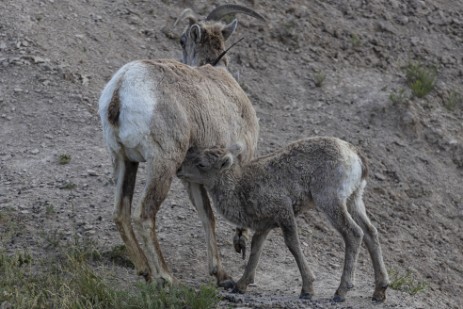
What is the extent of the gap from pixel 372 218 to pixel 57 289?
4.50 meters

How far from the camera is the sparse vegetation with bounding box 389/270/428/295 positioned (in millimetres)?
8781

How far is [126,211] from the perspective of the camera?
27.0ft

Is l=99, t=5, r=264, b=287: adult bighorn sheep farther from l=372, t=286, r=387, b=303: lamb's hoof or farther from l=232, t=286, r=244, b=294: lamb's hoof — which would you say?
l=372, t=286, r=387, b=303: lamb's hoof

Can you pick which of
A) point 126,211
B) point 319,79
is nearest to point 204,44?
point 126,211

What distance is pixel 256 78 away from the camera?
1336cm

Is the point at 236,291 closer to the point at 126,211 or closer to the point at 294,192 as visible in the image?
the point at 294,192

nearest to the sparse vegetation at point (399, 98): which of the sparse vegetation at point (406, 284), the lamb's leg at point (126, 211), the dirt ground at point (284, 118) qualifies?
the dirt ground at point (284, 118)

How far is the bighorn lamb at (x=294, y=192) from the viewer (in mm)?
7961

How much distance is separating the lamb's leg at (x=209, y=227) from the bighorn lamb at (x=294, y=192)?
1.23ft

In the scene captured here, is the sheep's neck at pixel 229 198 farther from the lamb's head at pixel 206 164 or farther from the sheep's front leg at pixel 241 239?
the sheep's front leg at pixel 241 239

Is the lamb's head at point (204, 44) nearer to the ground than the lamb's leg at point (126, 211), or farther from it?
farther from it

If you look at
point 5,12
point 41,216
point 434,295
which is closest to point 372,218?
point 434,295

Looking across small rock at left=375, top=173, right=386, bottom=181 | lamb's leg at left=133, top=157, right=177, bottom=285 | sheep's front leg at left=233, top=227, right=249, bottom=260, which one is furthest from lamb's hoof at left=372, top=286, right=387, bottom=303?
small rock at left=375, top=173, right=386, bottom=181

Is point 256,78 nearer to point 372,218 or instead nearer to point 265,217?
point 372,218
